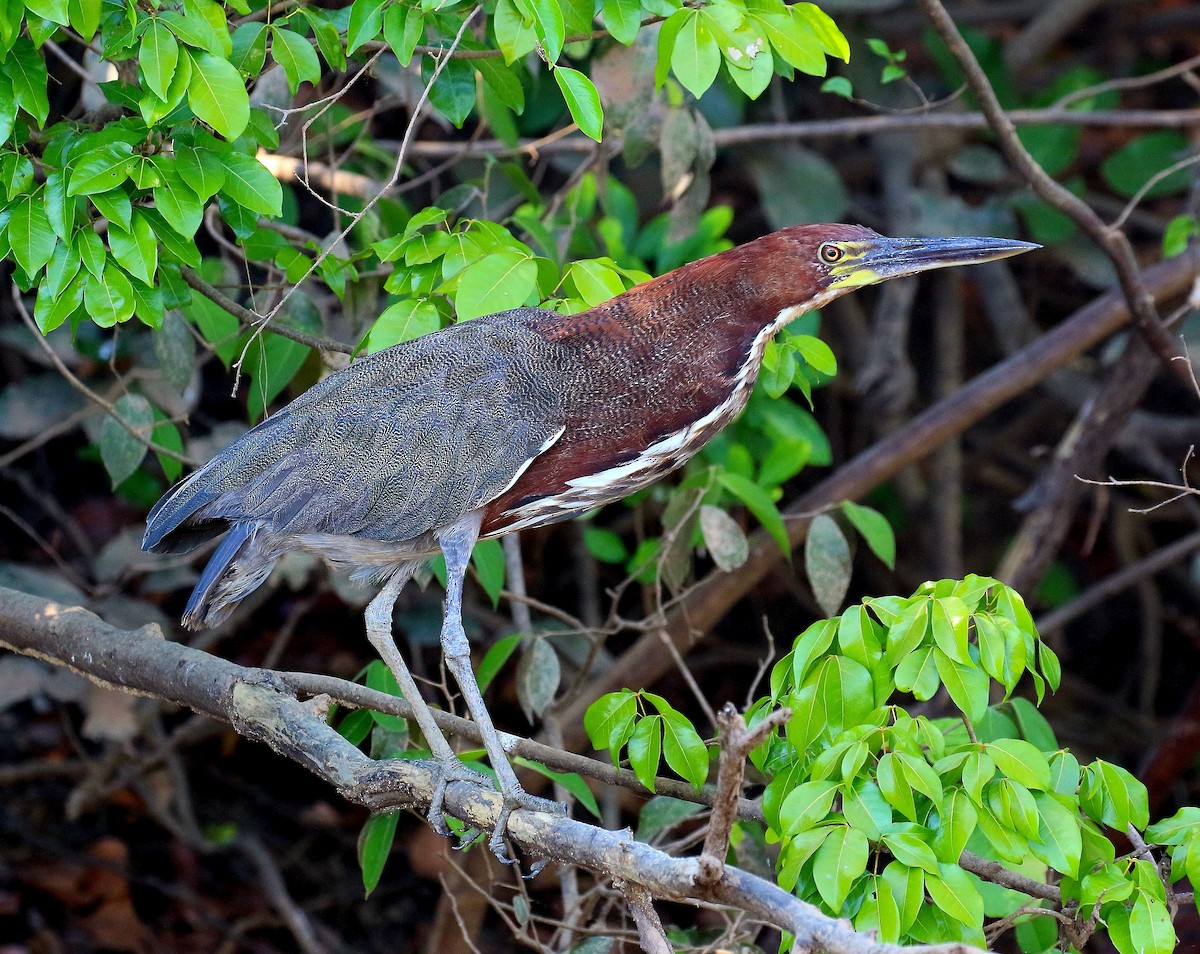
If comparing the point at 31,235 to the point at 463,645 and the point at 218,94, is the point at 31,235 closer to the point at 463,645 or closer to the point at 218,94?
the point at 218,94

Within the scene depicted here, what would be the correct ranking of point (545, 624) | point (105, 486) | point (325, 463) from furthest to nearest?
point (105, 486), point (545, 624), point (325, 463)

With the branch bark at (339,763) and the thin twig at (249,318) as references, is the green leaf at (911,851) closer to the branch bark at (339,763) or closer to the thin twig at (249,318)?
the branch bark at (339,763)

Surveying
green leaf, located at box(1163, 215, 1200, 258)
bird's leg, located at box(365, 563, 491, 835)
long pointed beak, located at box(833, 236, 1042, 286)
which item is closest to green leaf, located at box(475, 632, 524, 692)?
bird's leg, located at box(365, 563, 491, 835)

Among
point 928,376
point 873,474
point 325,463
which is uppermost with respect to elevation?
point 325,463

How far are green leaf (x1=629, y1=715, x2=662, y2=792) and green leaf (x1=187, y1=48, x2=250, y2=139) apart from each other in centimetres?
104

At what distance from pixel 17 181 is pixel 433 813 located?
3.78 ft

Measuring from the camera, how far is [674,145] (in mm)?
2986

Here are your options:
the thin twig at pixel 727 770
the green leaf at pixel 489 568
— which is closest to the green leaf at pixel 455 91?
the green leaf at pixel 489 568

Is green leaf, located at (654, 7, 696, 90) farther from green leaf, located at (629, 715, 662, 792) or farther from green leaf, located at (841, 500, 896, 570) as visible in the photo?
green leaf, located at (841, 500, 896, 570)

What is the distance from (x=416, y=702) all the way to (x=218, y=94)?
1.03 m

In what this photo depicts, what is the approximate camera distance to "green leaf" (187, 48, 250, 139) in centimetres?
190

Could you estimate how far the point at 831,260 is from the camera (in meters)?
2.24

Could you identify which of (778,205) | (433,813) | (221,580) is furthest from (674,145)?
(433,813)

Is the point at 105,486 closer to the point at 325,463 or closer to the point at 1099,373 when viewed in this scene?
the point at 325,463
